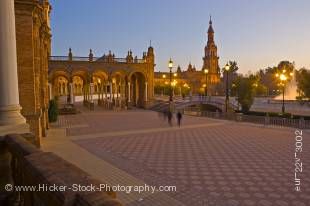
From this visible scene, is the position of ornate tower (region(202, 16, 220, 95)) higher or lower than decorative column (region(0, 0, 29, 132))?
higher

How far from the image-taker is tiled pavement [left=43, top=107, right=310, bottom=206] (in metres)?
8.47

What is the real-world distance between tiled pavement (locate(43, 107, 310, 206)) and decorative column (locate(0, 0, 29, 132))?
3.55 meters

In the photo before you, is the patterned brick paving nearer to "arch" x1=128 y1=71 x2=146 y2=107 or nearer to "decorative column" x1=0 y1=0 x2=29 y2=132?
"decorative column" x1=0 y1=0 x2=29 y2=132

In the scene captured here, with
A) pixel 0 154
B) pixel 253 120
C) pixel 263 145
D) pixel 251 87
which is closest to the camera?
pixel 0 154

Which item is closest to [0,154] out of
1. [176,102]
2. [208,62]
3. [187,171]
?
[187,171]

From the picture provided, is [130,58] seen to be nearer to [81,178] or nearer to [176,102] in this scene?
[176,102]

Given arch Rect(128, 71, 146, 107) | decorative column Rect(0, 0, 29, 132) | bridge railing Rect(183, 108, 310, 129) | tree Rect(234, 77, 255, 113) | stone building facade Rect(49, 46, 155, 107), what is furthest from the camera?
arch Rect(128, 71, 146, 107)

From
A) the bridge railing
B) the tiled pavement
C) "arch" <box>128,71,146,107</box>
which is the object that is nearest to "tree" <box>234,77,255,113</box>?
the bridge railing

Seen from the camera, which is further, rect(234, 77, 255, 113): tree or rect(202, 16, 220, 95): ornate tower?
rect(202, 16, 220, 95): ornate tower

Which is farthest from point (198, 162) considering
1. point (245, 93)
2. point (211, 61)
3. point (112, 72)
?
point (211, 61)

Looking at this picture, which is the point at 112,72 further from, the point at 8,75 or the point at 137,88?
the point at 8,75

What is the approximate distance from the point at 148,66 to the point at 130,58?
10.4 feet

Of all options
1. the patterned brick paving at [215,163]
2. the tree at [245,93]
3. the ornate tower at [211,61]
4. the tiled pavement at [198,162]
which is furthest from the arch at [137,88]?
the ornate tower at [211,61]

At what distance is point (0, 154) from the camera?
642 cm
